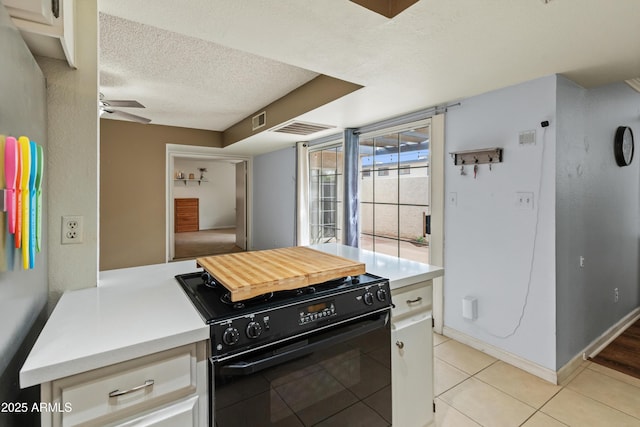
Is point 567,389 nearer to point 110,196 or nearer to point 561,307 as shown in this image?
point 561,307

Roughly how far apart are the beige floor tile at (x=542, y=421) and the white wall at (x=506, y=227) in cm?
48

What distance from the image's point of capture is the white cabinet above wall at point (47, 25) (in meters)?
0.91

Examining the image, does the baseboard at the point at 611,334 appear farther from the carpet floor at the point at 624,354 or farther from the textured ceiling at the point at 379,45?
the textured ceiling at the point at 379,45

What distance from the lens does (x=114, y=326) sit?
0.95m

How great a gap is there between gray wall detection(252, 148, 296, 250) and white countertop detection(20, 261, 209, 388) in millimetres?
3844

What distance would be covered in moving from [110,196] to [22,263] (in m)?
4.52

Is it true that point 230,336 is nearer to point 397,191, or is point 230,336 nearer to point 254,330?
point 254,330

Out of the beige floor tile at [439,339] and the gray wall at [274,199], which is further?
the gray wall at [274,199]

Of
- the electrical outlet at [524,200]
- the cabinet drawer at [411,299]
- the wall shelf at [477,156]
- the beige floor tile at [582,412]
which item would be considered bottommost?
the beige floor tile at [582,412]

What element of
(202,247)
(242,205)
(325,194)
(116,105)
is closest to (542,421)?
(325,194)

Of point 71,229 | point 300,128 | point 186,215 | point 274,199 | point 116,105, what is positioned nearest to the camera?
point 71,229

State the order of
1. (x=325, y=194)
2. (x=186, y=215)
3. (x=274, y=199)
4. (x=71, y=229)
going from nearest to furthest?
(x=71, y=229), (x=325, y=194), (x=274, y=199), (x=186, y=215)

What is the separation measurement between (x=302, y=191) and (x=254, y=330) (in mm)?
3910

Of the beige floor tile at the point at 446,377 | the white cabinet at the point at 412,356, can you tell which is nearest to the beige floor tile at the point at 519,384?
the beige floor tile at the point at 446,377
